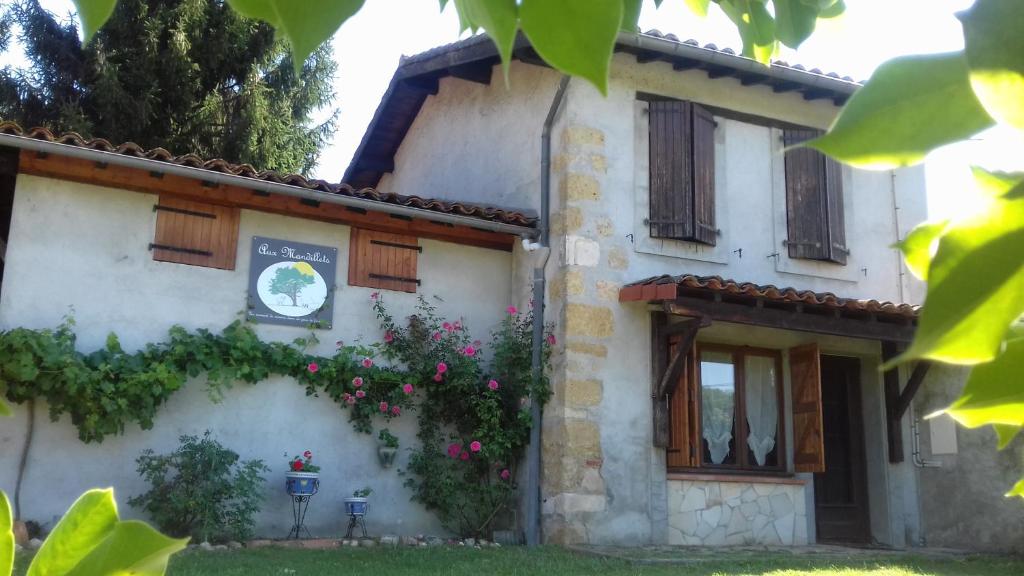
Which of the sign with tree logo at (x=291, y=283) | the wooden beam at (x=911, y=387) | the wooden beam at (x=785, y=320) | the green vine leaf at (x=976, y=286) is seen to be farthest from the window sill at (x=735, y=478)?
the green vine leaf at (x=976, y=286)

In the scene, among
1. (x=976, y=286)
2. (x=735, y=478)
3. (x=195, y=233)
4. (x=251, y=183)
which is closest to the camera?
(x=976, y=286)

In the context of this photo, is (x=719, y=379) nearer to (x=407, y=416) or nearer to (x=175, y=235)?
(x=407, y=416)

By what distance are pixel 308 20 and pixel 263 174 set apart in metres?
7.71

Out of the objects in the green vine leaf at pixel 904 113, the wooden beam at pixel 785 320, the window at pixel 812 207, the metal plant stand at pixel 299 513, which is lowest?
the metal plant stand at pixel 299 513

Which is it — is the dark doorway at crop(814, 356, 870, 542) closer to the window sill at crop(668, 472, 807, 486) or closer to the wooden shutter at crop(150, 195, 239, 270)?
the window sill at crop(668, 472, 807, 486)

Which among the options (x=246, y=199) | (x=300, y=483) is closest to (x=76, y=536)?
(x=300, y=483)

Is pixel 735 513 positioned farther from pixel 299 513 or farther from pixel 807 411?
pixel 299 513

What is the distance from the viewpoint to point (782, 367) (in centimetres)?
986

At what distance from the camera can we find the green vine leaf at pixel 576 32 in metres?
0.54

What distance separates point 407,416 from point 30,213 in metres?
3.49

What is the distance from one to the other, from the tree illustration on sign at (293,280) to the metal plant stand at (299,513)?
1642 mm

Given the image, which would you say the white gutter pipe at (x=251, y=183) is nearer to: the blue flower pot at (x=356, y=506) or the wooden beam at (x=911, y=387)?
the blue flower pot at (x=356, y=506)

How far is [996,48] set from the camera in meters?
0.40

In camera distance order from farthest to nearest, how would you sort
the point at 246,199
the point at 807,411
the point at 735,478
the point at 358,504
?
the point at 807,411 < the point at 735,478 < the point at 246,199 < the point at 358,504
